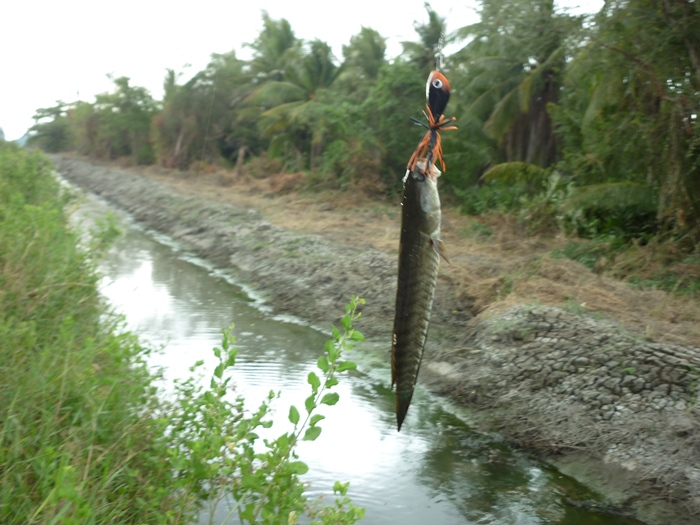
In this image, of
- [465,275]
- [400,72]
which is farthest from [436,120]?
[400,72]

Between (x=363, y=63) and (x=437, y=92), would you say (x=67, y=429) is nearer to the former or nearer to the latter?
(x=437, y=92)

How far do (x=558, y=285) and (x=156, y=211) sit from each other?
16.6 meters

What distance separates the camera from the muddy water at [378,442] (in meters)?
5.60

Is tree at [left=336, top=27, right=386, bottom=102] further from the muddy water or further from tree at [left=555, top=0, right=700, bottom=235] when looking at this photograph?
the muddy water

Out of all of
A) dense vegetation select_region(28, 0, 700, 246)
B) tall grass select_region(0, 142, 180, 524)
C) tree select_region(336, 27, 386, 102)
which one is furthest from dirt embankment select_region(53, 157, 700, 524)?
tree select_region(336, 27, 386, 102)

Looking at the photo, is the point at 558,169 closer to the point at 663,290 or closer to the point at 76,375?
the point at 663,290

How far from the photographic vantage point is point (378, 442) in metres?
6.67

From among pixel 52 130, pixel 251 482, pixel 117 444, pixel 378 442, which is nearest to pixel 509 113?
pixel 378 442

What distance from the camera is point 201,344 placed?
9.31 m

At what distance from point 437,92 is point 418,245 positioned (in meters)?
0.42

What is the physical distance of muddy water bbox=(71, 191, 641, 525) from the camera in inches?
Answer: 220

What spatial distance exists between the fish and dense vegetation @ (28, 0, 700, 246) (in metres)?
0.62

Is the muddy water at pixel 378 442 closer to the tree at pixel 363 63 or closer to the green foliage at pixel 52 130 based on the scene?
the tree at pixel 363 63

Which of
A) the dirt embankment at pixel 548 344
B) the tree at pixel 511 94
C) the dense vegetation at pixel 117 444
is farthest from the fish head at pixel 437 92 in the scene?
the tree at pixel 511 94
